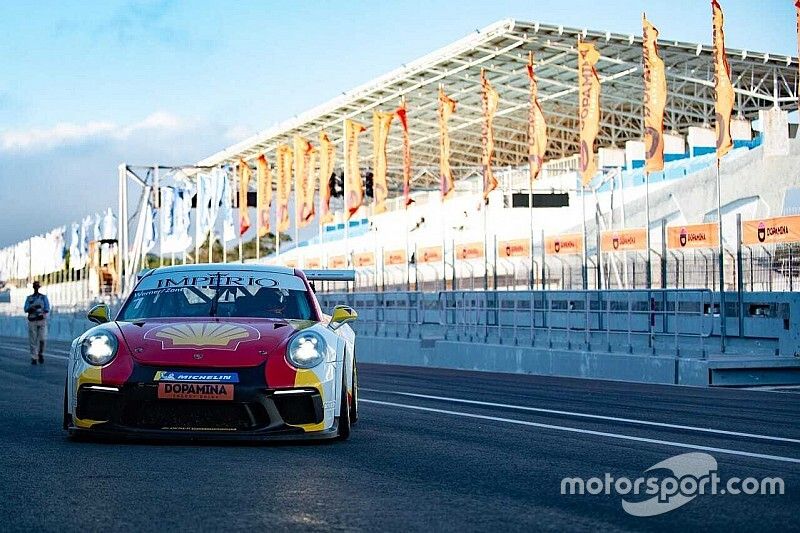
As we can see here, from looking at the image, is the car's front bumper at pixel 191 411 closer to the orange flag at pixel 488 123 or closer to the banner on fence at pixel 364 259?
the orange flag at pixel 488 123

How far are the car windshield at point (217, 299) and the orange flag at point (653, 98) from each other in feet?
69.3

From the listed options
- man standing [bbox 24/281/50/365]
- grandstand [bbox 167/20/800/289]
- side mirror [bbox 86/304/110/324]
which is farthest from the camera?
grandstand [bbox 167/20/800/289]

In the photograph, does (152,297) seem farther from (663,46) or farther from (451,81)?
(451,81)

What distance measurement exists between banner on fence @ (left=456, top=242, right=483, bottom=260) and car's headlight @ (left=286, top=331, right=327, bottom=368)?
3857 centimetres

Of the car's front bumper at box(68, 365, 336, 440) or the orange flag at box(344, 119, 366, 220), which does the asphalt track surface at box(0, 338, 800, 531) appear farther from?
the orange flag at box(344, 119, 366, 220)

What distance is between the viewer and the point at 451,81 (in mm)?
60812

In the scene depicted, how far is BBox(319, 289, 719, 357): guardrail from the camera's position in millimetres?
19094

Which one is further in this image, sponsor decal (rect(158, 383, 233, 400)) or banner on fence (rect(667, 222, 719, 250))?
banner on fence (rect(667, 222, 719, 250))

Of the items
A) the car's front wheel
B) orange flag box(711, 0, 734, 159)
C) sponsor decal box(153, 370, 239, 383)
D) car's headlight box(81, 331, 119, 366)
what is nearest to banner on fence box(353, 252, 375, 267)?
orange flag box(711, 0, 734, 159)

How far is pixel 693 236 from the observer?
33.2 meters

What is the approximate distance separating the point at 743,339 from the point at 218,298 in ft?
43.6

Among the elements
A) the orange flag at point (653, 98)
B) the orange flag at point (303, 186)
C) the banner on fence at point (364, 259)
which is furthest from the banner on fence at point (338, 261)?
the orange flag at point (653, 98)

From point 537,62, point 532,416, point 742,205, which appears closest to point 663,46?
point 537,62

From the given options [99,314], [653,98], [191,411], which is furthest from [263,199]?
[191,411]
